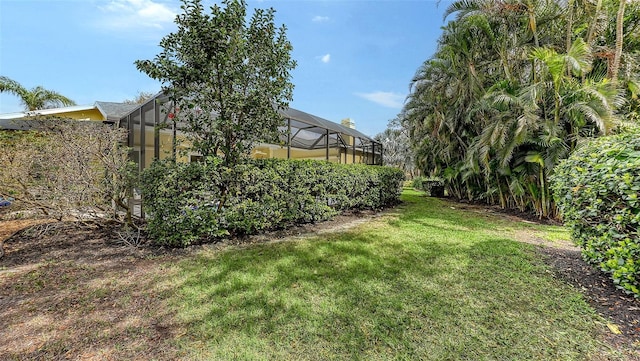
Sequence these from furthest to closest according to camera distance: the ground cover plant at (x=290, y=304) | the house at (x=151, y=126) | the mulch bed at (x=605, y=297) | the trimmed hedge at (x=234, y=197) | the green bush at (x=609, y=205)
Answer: the house at (x=151, y=126), the trimmed hedge at (x=234, y=197), the green bush at (x=609, y=205), the mulch bed at (x=605, y=297), the ground cover plant at (x=290, y=304)

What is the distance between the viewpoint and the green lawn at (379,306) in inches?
83.7

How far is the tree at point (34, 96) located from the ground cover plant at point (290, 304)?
15836mm

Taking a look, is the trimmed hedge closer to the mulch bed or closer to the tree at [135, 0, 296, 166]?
the tree at [135, 0, 296, 166]

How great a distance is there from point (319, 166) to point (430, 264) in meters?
3.50

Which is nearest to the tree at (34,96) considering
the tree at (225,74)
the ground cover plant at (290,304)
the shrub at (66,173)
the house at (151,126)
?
the house at (151,126)

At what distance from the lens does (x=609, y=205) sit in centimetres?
279

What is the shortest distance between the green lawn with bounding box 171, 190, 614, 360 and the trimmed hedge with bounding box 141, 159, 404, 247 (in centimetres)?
67

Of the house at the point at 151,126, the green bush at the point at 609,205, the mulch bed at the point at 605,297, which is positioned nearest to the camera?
the mulch bed at the point at 605,297

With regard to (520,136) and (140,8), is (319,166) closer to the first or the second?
(140,8)

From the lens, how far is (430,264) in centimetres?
395

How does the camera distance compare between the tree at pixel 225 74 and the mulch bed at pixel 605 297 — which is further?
the tree at pixel 225 74

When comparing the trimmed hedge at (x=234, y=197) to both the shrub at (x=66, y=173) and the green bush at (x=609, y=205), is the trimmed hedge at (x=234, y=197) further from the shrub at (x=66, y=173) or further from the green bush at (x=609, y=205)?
the green bush at (x=609, y=205)

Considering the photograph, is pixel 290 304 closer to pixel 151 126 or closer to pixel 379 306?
pixel 379 306

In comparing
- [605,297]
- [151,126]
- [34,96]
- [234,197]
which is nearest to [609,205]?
[605,297]
